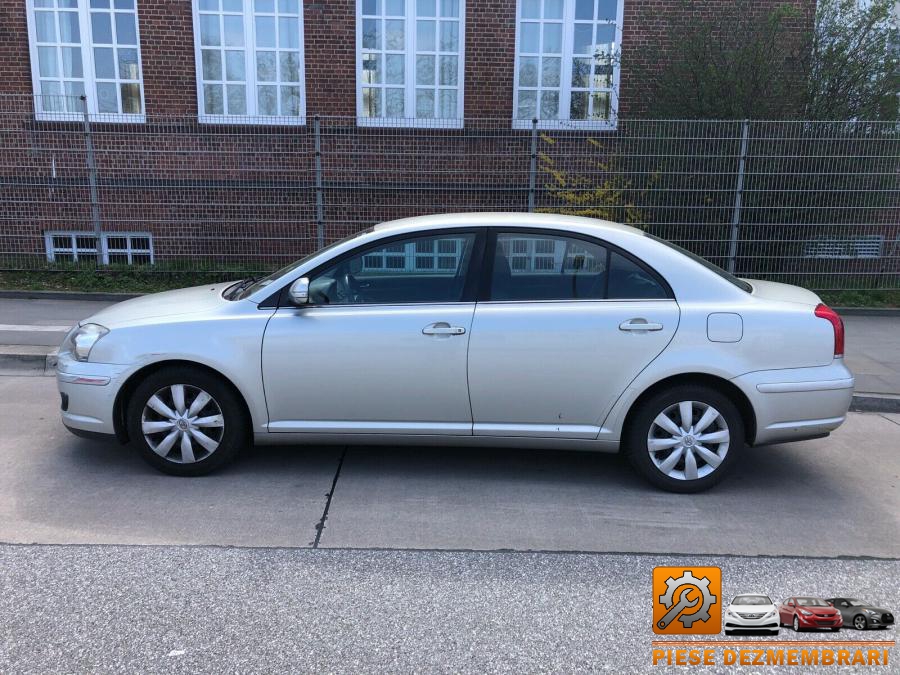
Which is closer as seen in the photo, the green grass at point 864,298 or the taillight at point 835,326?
the taillight at point 835,326

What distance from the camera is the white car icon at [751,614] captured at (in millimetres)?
3219

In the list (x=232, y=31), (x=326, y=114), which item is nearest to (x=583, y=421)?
(x=326, y=114)

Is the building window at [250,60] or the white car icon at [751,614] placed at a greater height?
the building window at [250,60]

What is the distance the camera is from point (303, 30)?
12.2m

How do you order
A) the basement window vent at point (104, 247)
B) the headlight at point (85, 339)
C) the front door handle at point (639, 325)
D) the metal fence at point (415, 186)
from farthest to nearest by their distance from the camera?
1. the basement window vent at point (104, 247)
2. the metal fence at point (415, 186)
3. the headlight at point (85, 339)
4. the front door handle at point (639, 325)

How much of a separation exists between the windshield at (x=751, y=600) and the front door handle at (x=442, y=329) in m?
2.00

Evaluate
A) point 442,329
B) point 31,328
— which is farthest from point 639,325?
point 31,328

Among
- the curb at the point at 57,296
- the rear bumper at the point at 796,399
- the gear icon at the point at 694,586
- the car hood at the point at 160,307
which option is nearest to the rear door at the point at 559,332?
the rear bumper at the point at 796,399

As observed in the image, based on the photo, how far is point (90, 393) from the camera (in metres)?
4.57

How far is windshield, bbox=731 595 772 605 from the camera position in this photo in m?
3.38

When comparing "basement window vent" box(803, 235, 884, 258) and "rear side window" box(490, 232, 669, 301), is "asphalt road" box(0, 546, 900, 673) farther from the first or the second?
"basement window vent" box(803, 235, 884, 258)

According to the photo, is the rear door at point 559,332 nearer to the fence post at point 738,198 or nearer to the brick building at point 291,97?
the fence post at point 738,198

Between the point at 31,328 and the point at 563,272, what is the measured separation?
645cm

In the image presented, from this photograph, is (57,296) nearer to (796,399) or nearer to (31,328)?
(31,328)
